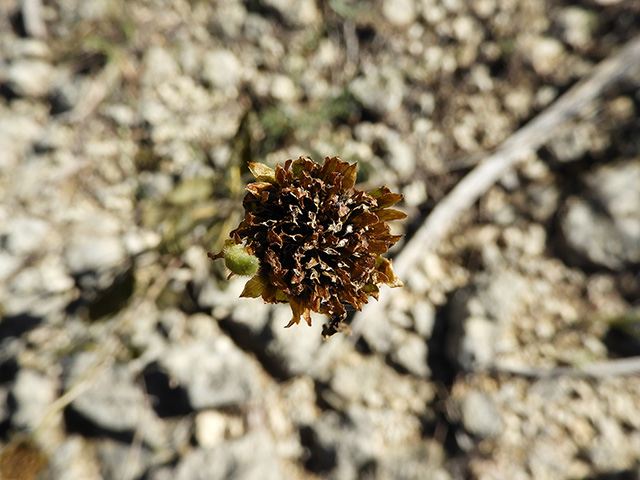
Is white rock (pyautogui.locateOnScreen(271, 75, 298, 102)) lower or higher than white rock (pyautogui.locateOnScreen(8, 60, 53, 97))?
higher

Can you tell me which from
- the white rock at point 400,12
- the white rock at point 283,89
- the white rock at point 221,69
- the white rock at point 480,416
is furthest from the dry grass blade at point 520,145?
the white rock at point 221,69

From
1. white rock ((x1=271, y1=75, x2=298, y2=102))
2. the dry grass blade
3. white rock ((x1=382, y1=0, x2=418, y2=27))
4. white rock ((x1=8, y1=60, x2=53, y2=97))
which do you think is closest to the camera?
white rock ((x1=8, y1=60, x2=53, y2=97))

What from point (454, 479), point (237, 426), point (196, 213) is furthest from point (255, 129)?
point (454, 479)

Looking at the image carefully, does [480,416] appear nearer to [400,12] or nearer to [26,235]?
[400,12]

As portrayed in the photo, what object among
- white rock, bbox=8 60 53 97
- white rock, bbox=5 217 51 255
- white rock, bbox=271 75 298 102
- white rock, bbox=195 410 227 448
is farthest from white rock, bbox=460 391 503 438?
white rock, bbox=8 60 53 97

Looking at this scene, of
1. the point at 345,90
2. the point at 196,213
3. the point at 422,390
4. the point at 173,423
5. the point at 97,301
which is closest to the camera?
the point at 196,213

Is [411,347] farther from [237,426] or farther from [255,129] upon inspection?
[255,129]

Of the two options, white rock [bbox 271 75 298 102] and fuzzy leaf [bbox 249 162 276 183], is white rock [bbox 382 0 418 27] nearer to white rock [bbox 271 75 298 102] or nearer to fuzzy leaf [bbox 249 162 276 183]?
white rock [bbox 271 75 298 102]

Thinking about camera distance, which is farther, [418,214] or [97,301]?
[418,214]
